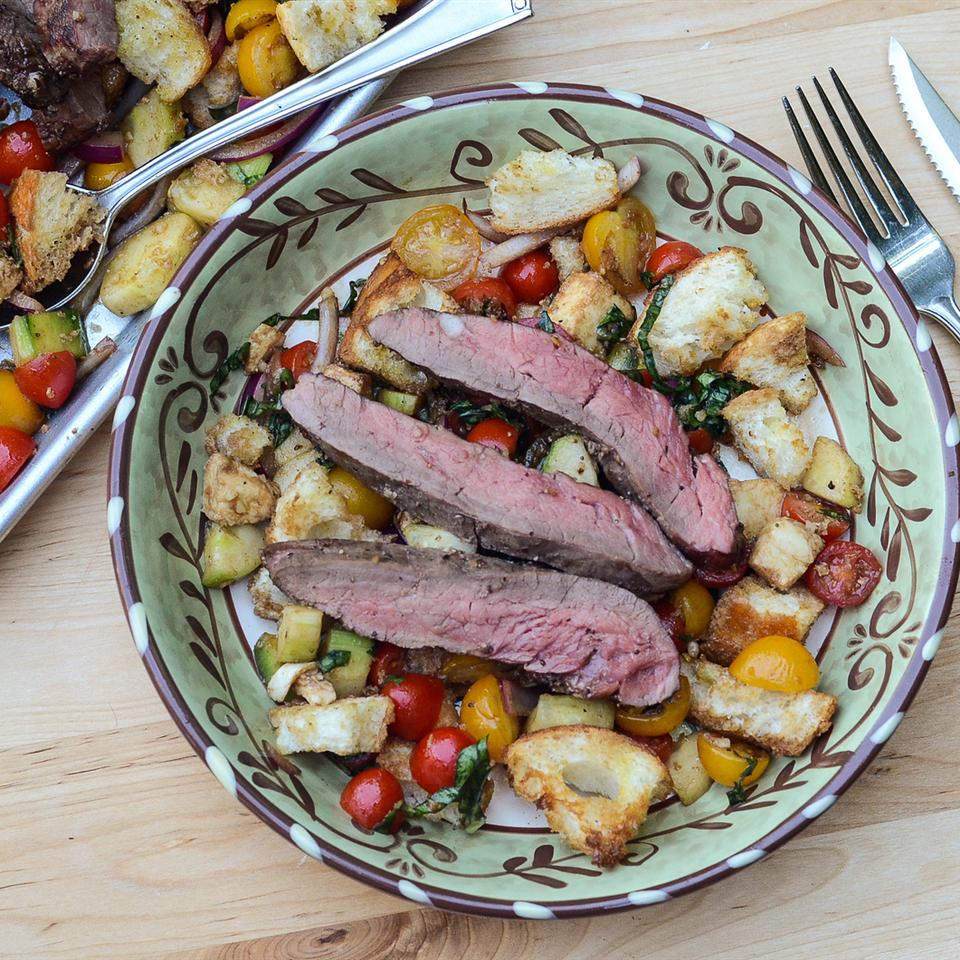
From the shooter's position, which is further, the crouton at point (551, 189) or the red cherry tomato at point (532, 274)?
the red cherry tomato at point (532, 274)

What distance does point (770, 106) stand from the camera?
2754 mm

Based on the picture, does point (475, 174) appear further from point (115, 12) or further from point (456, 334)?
point (115, 12)

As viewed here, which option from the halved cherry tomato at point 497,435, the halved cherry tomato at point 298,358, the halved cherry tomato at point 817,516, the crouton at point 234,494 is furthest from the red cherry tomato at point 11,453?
the halved cherry tomato at point 817,516

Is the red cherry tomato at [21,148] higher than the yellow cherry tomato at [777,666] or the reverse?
higher

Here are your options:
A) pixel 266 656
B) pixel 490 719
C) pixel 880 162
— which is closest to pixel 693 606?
pixel 490 719

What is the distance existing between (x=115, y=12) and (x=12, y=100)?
1.32 feet

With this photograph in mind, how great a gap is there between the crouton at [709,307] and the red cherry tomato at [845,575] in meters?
0.59

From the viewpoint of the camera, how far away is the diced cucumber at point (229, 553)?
2.46 m

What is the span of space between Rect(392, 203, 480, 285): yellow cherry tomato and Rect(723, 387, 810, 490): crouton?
798 mm

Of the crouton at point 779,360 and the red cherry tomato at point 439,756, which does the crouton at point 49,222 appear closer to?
the red cherry tomato at point 439,756

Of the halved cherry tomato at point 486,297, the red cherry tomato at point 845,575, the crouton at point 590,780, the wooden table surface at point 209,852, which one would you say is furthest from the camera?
the halved cherry tomato at point 486,297

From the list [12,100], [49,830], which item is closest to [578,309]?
[12,100]

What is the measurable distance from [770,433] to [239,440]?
133 cm

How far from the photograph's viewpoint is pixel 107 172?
2.77 m
